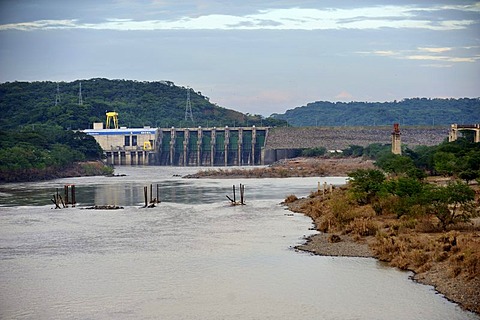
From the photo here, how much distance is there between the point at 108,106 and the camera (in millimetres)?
157500

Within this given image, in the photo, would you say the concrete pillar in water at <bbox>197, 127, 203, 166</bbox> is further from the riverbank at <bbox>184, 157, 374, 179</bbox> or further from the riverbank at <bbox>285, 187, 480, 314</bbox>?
the riverbank at <bbox>285, 187, 480, 314</bbox>

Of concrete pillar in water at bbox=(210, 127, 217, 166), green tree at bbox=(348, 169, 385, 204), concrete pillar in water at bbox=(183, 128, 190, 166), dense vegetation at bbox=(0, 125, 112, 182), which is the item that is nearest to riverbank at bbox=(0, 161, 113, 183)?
dense vegetation at bbox=(0, 125, 112, 182)

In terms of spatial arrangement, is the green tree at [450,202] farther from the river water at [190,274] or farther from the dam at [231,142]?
the dam at [231,142]

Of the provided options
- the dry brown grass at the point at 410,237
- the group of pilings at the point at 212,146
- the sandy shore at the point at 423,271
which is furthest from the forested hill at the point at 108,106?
the dry brown grass at the point at 410,237

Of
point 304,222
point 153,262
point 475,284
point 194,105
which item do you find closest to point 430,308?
point 475,284

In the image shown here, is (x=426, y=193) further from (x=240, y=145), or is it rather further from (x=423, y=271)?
(x=240, y=145)

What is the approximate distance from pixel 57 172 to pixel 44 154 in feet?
8.45

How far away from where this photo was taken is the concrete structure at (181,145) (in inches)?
4702

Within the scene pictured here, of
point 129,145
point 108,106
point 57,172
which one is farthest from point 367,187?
point 108,106

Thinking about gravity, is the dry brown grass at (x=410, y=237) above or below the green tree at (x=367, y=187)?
below

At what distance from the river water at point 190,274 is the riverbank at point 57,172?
34.4m

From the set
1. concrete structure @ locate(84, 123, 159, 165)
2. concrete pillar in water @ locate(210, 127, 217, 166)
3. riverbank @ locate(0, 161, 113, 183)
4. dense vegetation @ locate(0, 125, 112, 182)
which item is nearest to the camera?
riverbank @ locate(0, 161, 113, 183)

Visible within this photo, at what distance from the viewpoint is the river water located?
69.1 ft

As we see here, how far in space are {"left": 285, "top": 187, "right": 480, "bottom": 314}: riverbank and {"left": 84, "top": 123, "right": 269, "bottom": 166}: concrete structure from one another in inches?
3250
